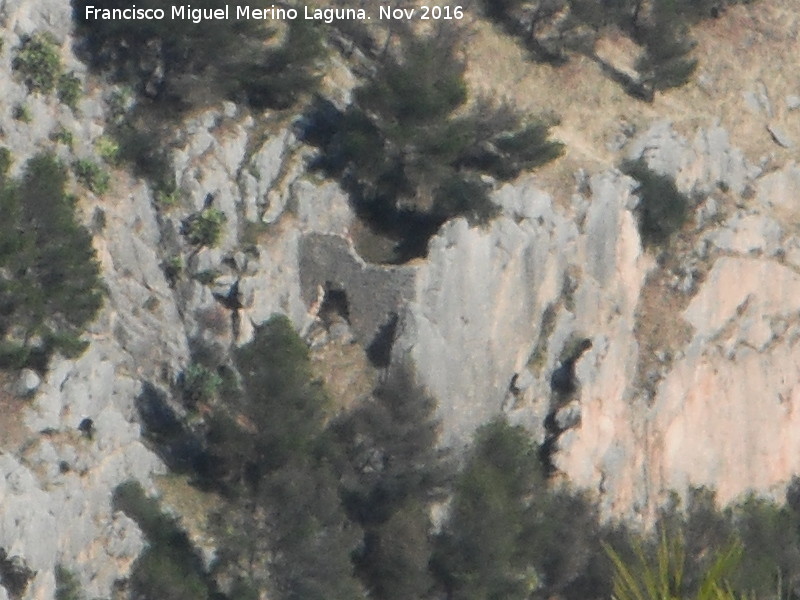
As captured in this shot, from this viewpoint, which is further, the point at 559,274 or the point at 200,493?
the point at 559,274

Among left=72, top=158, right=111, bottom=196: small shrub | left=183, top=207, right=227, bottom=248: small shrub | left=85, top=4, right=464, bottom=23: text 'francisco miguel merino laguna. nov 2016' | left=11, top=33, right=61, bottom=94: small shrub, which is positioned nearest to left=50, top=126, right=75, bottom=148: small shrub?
left=72, top=158, right=111, bottom=196: small shrub

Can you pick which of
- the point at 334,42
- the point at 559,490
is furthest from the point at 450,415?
the point at 334,42

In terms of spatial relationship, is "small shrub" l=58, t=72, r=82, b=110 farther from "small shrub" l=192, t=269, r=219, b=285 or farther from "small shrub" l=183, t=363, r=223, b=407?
"small shrub" l=183, t=363, r=223, b=407

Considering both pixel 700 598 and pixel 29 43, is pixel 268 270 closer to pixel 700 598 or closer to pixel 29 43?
pixel 29 43

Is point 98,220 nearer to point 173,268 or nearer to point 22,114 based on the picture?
point 173,268

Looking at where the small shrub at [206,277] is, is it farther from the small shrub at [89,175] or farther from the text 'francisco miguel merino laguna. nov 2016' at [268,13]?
the text 'francisco miguel merino laguna. nov 2016' at [268,13]

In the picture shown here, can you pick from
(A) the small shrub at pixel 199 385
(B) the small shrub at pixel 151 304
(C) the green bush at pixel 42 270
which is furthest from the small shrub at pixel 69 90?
(A) the small shrub at pixel 199 385
